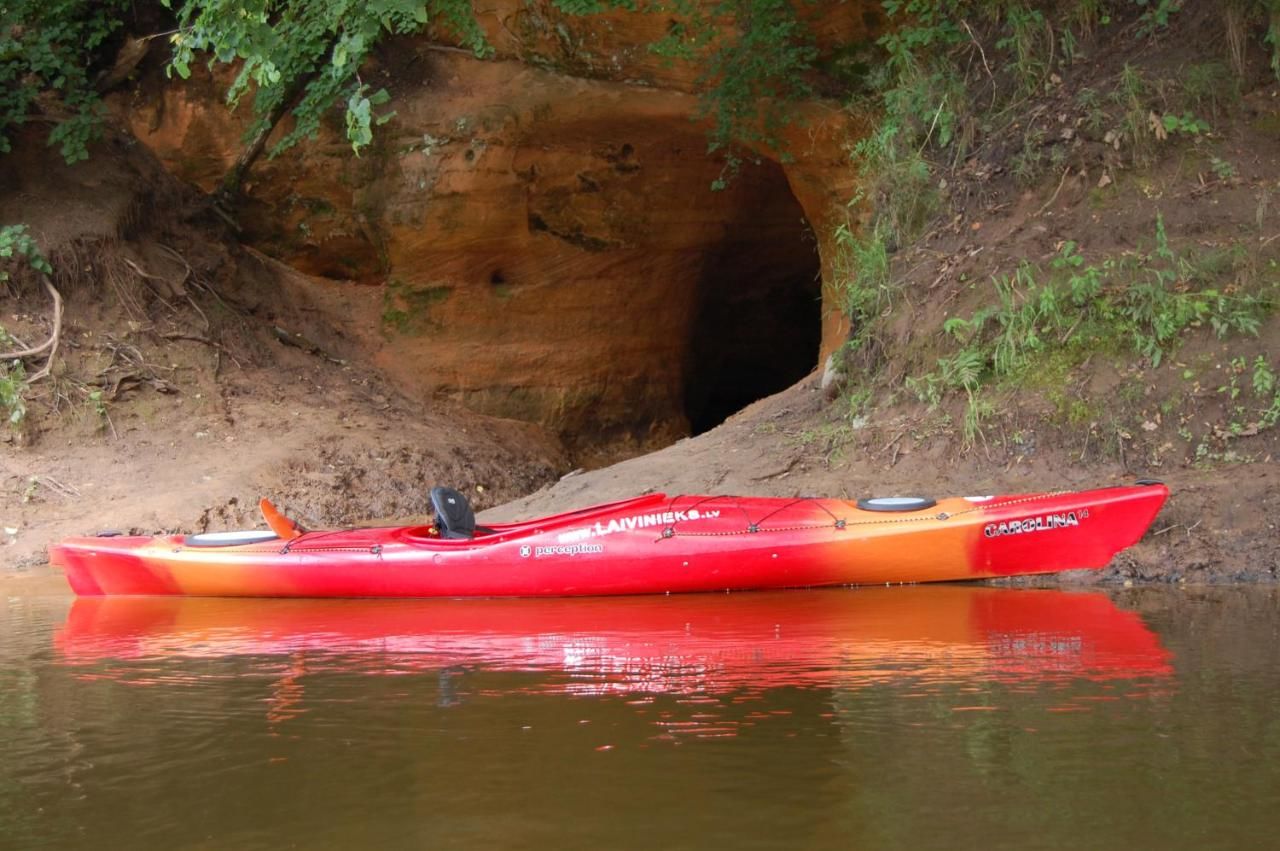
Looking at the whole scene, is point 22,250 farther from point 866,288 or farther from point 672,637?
point 672,637

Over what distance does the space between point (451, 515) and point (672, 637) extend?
1.91m

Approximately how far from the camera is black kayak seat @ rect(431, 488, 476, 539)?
7.29 m

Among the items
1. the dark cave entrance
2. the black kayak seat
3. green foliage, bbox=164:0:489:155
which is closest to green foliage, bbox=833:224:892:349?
the dark cave entrance

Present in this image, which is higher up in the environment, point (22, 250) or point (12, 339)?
point (22, 250)

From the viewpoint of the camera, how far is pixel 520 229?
12.2 metres

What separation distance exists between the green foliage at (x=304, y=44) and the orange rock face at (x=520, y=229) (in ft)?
1.97

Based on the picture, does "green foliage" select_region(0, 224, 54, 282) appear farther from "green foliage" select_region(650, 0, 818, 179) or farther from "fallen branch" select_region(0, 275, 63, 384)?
"green foliage" select_region(650, 0, 818, 179)

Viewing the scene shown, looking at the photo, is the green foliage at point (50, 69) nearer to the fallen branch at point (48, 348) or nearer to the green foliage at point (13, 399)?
the fallen branch at point (48, 348)

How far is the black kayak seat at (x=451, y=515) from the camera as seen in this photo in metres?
7.29

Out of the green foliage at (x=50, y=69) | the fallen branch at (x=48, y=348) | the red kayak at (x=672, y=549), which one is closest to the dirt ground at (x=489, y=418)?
the fallen branch at (x=48, y=348)

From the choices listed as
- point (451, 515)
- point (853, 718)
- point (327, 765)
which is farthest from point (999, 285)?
point (327, 765)

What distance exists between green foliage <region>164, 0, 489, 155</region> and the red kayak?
2110 millimetres

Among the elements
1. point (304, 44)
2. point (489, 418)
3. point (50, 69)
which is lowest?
point (489, 418)

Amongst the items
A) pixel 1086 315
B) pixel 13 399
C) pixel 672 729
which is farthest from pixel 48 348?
pixel 672 729
